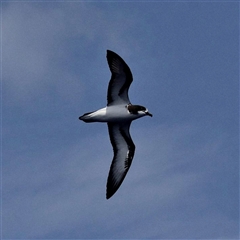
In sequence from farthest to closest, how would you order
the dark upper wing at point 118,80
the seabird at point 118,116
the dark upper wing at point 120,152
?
the dark upper wing at point 120,152 → the seabird at point 118,116 → the dark upper wing at point 118,80

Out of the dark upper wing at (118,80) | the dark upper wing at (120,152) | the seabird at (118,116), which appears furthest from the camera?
the dark upper wing at (120,152)

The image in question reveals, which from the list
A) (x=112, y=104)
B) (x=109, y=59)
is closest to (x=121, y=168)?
(x=112, y=104)

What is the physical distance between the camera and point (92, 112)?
1770 inches

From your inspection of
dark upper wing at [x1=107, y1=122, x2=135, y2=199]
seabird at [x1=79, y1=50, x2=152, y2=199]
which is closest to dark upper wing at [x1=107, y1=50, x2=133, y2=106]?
seabird at [x1=79, y1=50, x2=152, y2=199]

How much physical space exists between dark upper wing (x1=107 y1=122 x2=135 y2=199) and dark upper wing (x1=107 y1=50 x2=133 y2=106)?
2.77 m

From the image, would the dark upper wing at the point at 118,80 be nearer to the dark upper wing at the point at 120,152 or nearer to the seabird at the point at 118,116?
the seabird at the point at 118,116

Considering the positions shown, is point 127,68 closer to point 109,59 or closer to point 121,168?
point 109,59

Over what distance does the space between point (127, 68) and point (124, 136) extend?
631cm

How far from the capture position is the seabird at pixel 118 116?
44.4 m

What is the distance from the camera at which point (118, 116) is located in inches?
1800

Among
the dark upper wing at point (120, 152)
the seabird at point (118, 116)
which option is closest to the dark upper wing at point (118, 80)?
the seabird at point (118, 116)

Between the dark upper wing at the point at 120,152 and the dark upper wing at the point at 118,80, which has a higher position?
the dark upper wing at the point at 118,80

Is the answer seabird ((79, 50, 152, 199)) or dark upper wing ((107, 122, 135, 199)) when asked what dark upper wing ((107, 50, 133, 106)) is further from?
dark upper wing ((107, 122, 135, 199))

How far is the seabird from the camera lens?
4444cm
